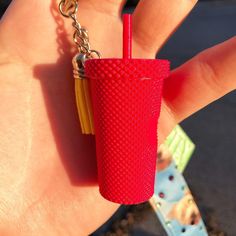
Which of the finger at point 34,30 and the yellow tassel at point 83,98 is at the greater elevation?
the finger at point 34,30

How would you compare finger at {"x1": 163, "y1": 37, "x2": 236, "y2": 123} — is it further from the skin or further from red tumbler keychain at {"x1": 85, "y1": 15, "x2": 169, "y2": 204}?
red tumbler keychain at {"x1": 85, "y1": 15, "x2": 169, "y2": 204}

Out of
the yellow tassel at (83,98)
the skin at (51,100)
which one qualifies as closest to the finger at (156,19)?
the skin at (51,100)

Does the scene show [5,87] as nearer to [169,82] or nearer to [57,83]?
[57,83]

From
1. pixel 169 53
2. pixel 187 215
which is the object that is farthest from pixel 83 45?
pixel 169 53

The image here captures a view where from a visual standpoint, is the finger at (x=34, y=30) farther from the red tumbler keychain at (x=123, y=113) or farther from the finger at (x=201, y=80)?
the finger at (x=201, y=80)

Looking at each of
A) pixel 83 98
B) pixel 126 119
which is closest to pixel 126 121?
pixel 126 119

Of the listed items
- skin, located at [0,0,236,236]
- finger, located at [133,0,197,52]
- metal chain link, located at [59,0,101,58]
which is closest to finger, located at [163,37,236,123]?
skin, located at [0,0,236,236]

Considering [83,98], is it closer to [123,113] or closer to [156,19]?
[123,113]
